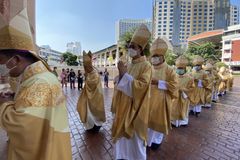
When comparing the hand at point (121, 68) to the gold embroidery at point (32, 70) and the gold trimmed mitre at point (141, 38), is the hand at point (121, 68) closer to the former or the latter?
the gold trimmed mitre at point (141, 38)

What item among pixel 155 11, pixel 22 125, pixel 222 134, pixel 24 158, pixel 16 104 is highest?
pixel 155 11

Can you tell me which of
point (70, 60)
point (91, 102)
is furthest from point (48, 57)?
point (91, 102)

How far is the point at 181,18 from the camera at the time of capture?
138750 millimetres

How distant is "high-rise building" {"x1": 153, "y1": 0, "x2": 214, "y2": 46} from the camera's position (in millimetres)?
134375

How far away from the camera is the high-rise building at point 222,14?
454ft

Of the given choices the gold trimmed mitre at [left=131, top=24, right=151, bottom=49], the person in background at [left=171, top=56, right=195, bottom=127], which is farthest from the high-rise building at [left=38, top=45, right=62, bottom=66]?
the person in background at [left=171, top=56, right=195, bottom=127]

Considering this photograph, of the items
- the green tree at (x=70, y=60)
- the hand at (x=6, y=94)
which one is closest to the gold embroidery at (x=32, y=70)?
the hand at (x=6, y=94)

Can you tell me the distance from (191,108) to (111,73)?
32178mm

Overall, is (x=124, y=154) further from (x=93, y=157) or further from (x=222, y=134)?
(x=222, y=134)

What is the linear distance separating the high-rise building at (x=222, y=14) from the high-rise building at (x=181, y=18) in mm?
2715

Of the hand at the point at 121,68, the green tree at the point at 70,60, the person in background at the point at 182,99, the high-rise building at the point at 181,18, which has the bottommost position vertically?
the person in background at the point at 182,99

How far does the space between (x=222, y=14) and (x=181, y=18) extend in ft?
83.1

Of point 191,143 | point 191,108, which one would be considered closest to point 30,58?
point 191,143

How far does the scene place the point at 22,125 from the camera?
1.74 metres
